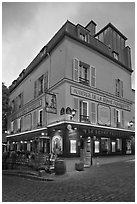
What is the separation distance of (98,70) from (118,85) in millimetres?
3453

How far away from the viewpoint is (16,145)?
22.9m

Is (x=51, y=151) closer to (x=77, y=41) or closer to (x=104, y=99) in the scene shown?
(x=104, y=99)

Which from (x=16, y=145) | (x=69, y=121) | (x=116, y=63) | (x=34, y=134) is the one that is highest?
(x=116, y=63)

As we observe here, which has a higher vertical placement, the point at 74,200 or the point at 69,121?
the point at 69,121

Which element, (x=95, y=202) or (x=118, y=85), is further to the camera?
(x=118, y=85)

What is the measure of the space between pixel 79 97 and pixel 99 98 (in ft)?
8.48

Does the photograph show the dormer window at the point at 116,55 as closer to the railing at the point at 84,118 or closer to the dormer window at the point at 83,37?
the dormer window at the point at 83,37

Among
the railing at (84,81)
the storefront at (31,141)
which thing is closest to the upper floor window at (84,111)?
the railing at (84,81)

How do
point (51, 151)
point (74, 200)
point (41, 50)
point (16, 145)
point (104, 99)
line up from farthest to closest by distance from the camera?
point (16, 145), point (41, 50), point (104, 99), point (51, 151), point (74, 200)

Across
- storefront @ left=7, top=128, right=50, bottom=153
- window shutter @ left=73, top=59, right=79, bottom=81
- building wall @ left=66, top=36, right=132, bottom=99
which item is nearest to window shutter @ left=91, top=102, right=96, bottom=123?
building wall @ left=66, top=36, right=132, bottom=99

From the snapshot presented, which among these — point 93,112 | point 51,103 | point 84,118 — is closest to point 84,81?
point 93,112

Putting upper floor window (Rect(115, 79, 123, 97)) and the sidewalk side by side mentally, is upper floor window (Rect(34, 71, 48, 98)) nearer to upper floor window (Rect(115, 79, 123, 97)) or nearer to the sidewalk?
upper floor window (Rect(115, 79, 123, 97))

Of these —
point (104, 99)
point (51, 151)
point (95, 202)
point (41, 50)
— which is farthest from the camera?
point (41, 50)

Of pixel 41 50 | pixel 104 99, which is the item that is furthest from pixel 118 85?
pixel 41 50
